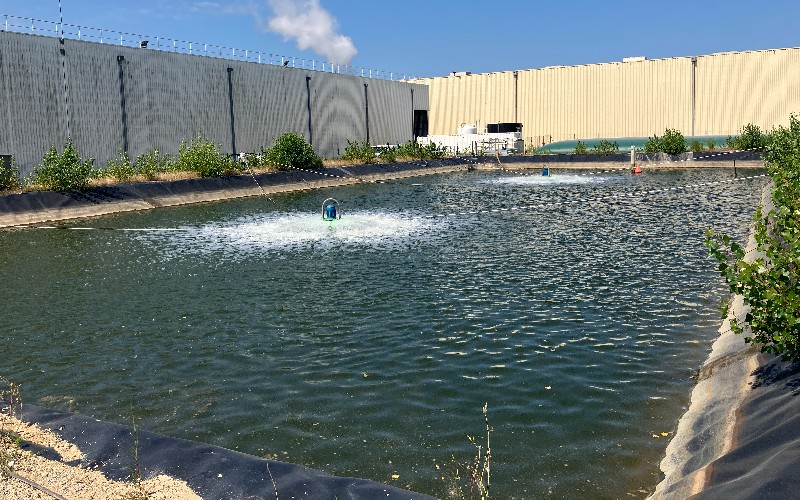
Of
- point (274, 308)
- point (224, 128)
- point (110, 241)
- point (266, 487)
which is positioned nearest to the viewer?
point (266, 487)

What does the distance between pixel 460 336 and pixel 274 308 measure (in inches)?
169

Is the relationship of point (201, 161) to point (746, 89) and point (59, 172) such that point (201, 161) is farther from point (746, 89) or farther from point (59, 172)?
point (746, 89)

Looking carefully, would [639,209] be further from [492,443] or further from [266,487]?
[266,487]

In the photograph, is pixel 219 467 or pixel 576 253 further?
pixel 576 253

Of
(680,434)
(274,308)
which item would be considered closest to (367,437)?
(680,434)

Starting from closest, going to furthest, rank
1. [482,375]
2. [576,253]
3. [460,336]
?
[482,375] → [460,336] → [576,253]

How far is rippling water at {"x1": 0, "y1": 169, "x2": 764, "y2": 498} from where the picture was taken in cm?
788

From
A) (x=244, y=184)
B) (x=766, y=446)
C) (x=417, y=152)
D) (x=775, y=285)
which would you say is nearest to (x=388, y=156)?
(x=417, y=152)

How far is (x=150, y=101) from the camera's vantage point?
159 feet

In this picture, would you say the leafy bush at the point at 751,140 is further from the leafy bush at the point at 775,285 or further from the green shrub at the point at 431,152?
the leafy bush at the point at 775,285

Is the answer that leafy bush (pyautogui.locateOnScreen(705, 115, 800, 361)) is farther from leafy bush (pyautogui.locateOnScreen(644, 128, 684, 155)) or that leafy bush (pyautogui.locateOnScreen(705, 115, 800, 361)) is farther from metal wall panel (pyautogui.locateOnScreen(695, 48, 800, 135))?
metal wall panel (pyautogui.locateOnScreen(695, 48, 800, 135))

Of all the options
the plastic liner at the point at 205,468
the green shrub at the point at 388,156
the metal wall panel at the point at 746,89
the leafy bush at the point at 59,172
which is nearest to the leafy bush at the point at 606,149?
the metal wall panel at the point at 746,89

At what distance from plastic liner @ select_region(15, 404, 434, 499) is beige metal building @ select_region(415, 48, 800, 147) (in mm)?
72647

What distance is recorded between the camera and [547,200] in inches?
1437
